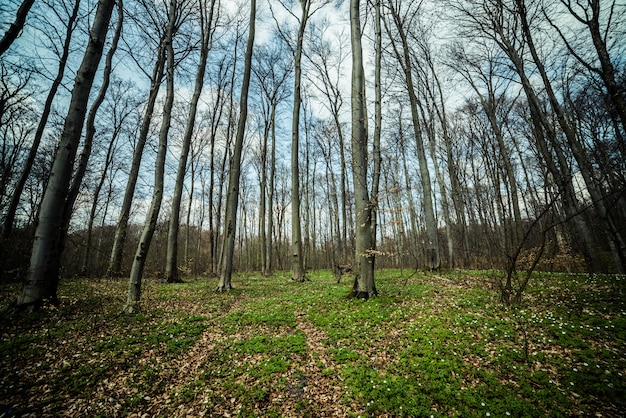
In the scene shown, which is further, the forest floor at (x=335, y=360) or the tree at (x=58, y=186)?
the tree at (x=58, y=186)

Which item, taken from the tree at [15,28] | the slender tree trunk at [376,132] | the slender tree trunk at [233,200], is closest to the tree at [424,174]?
the slender tree trunk at [376,132]

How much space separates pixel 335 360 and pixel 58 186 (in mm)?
7502

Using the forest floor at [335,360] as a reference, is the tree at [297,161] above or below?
above

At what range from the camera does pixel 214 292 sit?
30.2ft

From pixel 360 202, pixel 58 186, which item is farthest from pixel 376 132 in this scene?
pixel 58 186

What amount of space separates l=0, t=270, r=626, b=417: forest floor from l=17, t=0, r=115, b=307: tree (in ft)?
2.01

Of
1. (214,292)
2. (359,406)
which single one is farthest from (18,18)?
(359,406)

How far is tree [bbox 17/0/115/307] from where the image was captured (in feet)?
17.1

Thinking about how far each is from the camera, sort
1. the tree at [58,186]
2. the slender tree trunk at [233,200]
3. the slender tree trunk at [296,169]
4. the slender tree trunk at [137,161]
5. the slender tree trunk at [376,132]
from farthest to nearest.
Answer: the slender tree trunk at [296,169], the slender tree trunk at [137,161], the slender tree trunk at [233,200], the slender tree trunk at [376,132], the tree at [58,186]

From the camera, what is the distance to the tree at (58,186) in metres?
5.22

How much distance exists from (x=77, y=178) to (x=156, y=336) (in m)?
7.27

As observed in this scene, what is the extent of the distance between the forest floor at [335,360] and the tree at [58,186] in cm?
61

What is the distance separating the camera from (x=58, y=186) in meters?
5.47

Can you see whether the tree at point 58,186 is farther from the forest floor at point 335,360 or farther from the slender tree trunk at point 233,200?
the slender tree trunk at point 233,200
